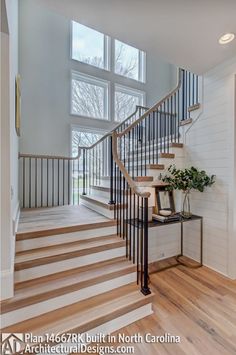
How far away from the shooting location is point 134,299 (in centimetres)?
202

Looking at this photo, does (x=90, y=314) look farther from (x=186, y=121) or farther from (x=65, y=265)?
(x=186, y=121)

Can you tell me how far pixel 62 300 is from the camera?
1880 mm

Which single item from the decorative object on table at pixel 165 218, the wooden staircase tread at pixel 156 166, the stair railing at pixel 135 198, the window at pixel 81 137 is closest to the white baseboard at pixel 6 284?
the stair railing at pixel 135 198

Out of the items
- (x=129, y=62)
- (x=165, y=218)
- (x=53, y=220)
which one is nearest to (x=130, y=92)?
(x=129, y=62)

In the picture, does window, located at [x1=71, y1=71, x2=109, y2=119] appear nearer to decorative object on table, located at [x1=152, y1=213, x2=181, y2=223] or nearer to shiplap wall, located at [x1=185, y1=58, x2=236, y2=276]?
shiplap wall, located at [x1=185, y1=58, x2=236, y2=276]

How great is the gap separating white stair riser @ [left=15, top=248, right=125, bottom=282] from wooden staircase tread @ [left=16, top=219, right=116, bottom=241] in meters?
0.37

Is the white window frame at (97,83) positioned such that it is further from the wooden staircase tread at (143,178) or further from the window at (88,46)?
the wooden staircase tread at (143,178)

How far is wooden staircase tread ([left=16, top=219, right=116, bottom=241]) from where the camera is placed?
225 cm

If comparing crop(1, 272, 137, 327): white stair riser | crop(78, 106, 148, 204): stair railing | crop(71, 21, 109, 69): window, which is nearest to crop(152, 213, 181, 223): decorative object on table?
crop(1, 272, 137, 327): white stair riser

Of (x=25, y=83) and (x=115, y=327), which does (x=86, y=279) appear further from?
(x=25, y=83)

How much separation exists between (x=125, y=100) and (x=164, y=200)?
3391 millimetres

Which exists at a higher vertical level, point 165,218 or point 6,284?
point 165,218

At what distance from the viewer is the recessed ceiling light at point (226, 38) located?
228cm

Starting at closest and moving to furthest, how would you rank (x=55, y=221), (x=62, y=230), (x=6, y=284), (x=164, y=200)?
(x=6, y=284) → (x=62, y=230) → (x=55, y=221) → (x=164, y=200)
